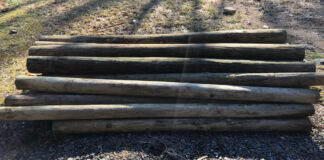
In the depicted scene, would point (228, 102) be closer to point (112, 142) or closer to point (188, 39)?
point (188, 39)

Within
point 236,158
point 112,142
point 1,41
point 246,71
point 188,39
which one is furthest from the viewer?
point 1,41

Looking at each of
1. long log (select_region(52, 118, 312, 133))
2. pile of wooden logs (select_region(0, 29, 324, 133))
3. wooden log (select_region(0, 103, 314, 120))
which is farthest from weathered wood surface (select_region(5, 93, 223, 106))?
long log (select_region(52, 118, 312, 133))

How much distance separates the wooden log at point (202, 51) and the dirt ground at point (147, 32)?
3.47 ft

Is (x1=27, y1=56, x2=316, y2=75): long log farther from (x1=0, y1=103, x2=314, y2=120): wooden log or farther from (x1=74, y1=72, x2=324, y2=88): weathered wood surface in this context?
(x1=0, y1=103, x2=314, y2=120): wooden log

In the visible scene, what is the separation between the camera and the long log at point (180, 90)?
406 centimetres

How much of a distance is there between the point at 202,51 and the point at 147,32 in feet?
8.89

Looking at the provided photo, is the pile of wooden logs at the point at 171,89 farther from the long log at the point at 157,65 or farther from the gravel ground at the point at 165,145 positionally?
the gravel ground at the point at 165,145

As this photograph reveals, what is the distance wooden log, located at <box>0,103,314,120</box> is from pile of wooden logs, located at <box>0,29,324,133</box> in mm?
14

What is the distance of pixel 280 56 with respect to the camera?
4.64 meters

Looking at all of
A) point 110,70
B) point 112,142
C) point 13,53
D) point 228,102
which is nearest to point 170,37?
point 110,70

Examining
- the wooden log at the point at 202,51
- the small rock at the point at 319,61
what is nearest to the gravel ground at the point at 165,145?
the wooden log at the point at 202,51

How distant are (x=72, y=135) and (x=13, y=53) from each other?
3546 mm

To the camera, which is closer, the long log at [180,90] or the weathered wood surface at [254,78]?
the long log at [180,90]

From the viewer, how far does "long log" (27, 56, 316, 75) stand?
440 cm
